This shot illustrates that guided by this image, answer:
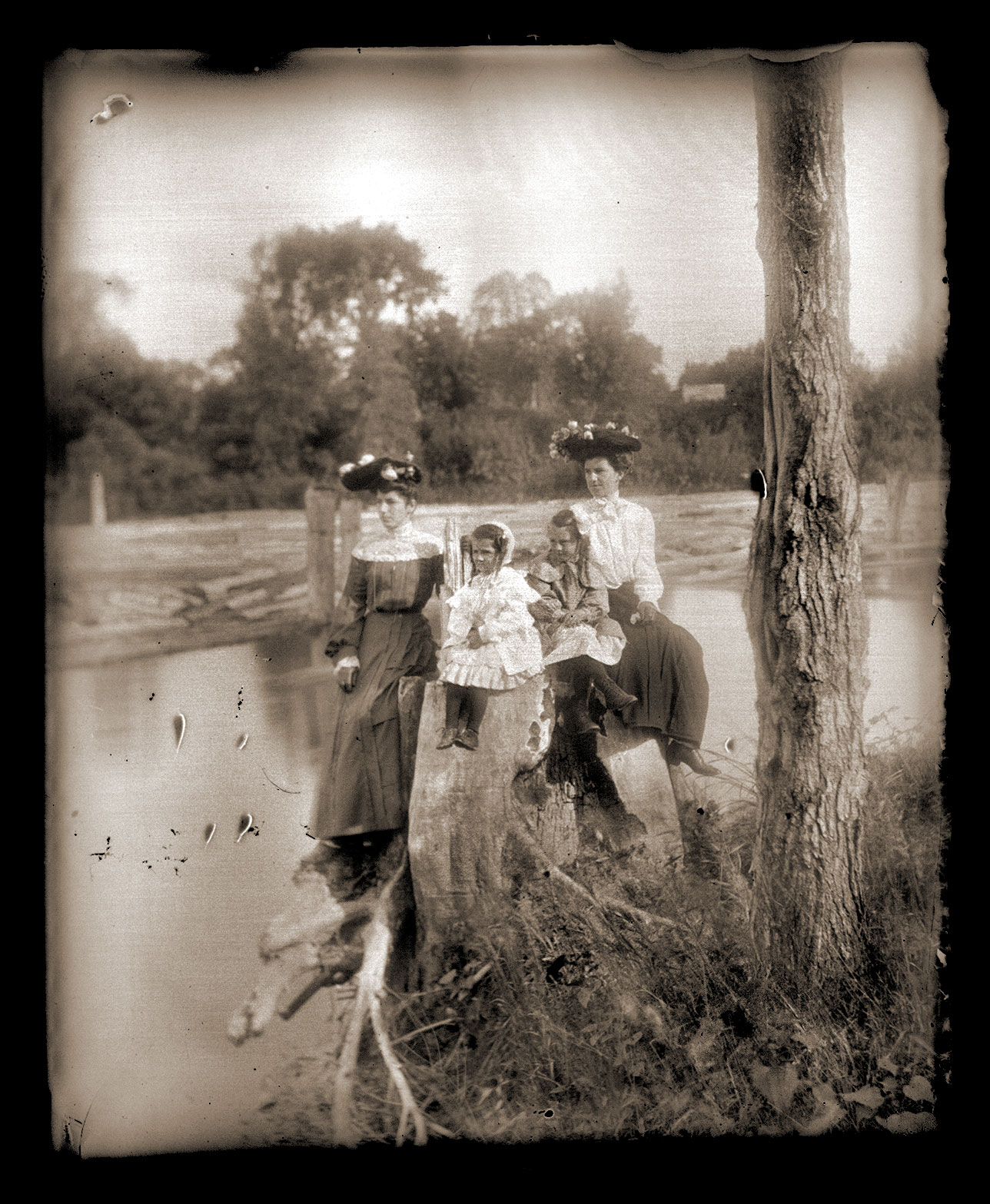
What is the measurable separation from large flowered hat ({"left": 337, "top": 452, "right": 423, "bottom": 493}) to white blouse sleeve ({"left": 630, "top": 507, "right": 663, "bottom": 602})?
2.40 feet

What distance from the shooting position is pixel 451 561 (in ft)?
10.2

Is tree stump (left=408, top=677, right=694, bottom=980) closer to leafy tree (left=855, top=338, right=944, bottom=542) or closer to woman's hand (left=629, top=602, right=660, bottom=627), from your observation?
woman's hand (left=629, top=602, right=660, bottom=627)

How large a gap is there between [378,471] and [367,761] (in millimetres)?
928

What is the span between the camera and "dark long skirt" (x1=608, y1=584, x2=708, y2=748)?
312cm

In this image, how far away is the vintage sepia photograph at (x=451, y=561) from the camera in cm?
306

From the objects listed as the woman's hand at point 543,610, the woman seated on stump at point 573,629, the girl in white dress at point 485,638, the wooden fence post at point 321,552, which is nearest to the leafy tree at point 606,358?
the woman seated on stump at point 573,629

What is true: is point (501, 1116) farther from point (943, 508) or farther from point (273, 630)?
point (943, 508)

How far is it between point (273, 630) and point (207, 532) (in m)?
0.37

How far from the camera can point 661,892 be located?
3.09m

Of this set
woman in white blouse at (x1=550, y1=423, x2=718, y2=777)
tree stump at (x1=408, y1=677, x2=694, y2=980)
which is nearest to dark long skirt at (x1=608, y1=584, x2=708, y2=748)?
woman in white blouse at (x1=550, y1=423, x2=718, y2=777)

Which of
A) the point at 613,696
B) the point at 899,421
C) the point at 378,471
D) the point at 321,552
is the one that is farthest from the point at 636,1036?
the point at 899,421

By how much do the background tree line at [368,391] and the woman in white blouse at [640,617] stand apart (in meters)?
0.11

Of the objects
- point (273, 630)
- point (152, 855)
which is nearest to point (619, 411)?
point (273, 630)

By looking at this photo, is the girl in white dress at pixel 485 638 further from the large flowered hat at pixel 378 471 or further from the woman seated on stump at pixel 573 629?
the large flowered hat at pixel 378 471
